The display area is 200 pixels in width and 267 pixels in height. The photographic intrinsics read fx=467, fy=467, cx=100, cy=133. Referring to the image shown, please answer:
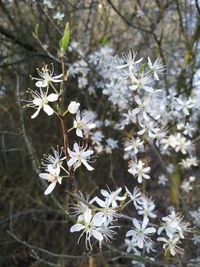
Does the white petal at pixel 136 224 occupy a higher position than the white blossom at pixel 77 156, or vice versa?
the white blossom at pixel 77 156

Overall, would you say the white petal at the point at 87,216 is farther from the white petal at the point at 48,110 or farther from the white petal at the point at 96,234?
the white petal at the point at 48,110

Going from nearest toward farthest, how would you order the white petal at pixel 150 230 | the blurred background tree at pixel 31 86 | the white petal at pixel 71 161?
the white petal at pixel 71 161
the white petal at pixel 150 230
the blurred background tree at pixel 31 86

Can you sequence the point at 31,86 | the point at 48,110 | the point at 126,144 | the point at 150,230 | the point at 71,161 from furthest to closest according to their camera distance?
the point at 31,86, the point at 126,144, the point at 150,230, the point at 48,110, the point at 71,161

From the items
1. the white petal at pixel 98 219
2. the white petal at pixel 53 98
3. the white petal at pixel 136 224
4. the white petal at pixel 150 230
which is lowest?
the white petal at pixel 150 230

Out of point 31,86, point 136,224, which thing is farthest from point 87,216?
point 31,86

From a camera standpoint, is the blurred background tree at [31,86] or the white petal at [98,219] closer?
the white petal at [98,219]

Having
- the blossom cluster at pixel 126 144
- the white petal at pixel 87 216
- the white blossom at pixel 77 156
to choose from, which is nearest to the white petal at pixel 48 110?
the blossom cluster at pixel 126 144

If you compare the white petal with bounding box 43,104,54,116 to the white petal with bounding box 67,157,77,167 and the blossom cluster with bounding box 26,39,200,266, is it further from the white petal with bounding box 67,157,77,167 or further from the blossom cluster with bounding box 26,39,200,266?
the white petal with bounding box 67,157,77,167

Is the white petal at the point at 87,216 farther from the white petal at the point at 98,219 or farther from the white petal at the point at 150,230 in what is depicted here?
the white petal at the point at 150,230

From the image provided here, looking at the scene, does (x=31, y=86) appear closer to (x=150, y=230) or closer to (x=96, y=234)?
(x=150, y=230)

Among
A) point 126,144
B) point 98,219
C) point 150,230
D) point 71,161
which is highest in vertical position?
point 126,144

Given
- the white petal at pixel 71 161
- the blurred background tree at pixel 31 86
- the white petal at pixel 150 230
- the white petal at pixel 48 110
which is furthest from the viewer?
the blurred background tree at pixel 31 86

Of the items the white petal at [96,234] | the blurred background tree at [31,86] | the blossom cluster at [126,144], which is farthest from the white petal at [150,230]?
the blurred background tree at [31,86]

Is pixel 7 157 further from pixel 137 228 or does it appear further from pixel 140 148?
pixel 137 228
